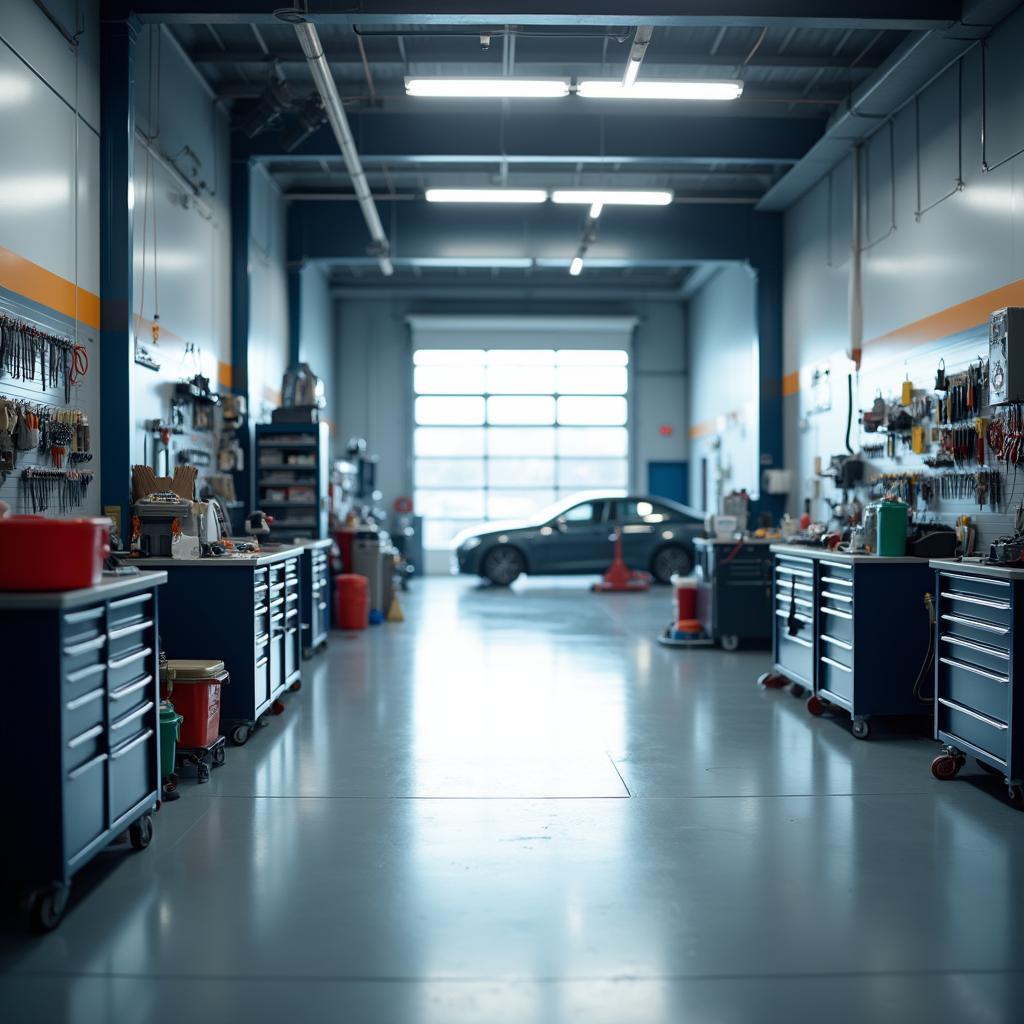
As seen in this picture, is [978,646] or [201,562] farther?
[201,562]

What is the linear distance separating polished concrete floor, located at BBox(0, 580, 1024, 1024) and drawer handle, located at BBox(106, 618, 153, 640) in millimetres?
642

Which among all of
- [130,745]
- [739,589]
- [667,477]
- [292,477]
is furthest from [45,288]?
[667,477]

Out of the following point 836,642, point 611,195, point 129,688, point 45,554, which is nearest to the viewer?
point 45,554

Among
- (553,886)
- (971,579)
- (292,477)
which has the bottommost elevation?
(553,886)

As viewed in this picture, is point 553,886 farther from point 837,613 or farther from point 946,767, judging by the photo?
point 837,613

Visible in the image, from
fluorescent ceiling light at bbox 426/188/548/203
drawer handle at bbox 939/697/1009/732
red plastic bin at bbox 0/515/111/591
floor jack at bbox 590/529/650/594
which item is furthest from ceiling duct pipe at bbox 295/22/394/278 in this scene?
drawer handle at bbox 939/697/1009/732

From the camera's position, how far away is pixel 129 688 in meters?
3.15

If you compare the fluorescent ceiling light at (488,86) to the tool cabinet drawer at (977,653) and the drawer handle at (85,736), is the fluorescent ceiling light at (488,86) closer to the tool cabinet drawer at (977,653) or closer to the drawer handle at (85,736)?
the tool cabinet drawer at (977,653)

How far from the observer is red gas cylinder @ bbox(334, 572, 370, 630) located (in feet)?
29.4

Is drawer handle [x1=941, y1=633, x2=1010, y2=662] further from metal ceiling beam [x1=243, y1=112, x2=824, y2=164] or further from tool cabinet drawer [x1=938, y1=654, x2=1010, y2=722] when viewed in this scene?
metal ceiling beam [x1=243, y1=112, x2=824, y2=164]

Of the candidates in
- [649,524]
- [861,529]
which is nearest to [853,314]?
[861,529]

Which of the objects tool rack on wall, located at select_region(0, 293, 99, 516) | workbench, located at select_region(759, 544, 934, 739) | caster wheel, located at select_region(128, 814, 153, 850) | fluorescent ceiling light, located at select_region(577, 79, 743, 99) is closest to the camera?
caster wheel, located at select_region(128, 814, 153, 850)

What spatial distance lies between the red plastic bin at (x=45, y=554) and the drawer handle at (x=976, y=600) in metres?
3.24

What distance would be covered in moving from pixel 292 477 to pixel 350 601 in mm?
1254
